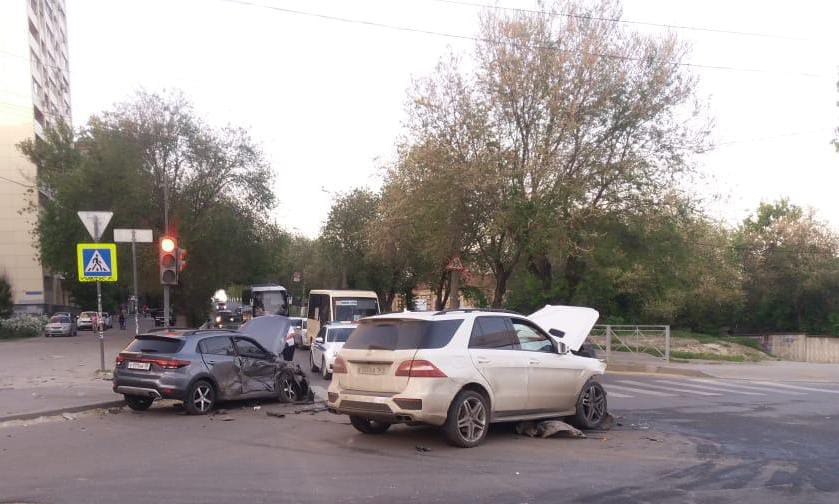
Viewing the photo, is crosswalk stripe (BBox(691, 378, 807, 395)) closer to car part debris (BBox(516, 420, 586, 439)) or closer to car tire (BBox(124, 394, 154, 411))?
car part debris (BBox(516, 420, 586, 439))

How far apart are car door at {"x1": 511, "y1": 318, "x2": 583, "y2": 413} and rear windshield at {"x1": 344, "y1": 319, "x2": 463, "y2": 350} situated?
125cm

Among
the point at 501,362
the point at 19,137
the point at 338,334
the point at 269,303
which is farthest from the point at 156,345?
the point at 19,137

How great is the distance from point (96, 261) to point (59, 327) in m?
33.0

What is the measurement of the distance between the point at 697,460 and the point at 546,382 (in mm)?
2112

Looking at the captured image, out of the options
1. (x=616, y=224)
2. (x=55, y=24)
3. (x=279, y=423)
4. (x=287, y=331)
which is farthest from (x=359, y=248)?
(x=55, y=24)

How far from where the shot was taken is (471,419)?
28.6 ft

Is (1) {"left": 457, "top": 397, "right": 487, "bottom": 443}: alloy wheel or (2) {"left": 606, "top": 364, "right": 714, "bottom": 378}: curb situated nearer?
(1) {"left": 457, "top": 397, "right": 487, "bottom": 443}: alloy wheel

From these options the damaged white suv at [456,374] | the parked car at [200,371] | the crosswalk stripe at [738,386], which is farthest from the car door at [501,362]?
the crosswalk stripe at [738,386]

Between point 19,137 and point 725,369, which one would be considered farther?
Result: point 19,137

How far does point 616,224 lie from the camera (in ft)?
77.7

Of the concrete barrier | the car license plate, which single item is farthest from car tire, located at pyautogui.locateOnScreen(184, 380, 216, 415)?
the concrete barrier

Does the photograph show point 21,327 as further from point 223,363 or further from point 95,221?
point 223,363

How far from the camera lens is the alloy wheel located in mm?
8633

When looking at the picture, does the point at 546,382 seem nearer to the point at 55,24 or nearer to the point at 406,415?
the point at 406,415
